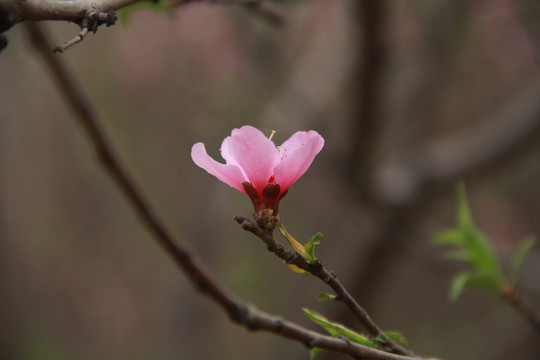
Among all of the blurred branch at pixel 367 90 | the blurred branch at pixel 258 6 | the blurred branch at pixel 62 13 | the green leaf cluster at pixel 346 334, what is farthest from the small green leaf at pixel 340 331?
the blurred branch at pixel 367 90

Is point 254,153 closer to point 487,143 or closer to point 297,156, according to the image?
point 297,156

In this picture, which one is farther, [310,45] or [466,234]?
[310,45]

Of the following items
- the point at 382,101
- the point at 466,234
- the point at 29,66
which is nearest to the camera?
the point at 466,234

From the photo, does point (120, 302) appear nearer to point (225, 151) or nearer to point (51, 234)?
point (51, 234)

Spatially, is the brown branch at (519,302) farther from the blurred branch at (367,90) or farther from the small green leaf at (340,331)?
the blurred branch at (367,90)

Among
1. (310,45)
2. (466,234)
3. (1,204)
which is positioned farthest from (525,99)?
(1,204)

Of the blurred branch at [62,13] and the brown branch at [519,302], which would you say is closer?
the blurred branch at [62,13]
